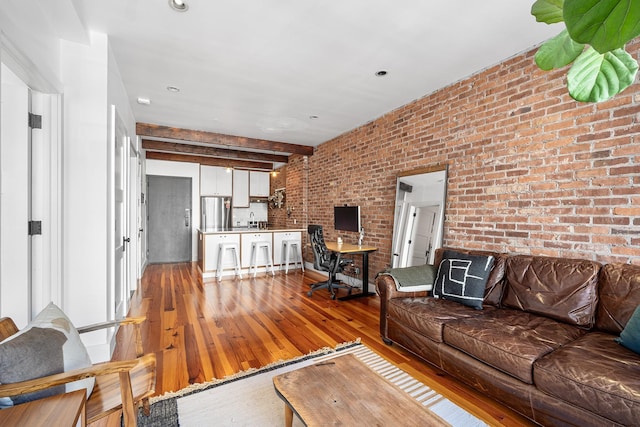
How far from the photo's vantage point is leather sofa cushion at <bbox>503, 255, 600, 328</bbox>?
206 cm

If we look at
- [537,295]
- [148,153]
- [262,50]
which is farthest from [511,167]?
[148,153]

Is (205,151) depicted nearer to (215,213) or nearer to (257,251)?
(215,213)

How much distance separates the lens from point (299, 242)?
624 cm

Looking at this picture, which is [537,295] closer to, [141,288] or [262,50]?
[262,50]

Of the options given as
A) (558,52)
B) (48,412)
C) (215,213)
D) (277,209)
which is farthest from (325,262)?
(215,213)

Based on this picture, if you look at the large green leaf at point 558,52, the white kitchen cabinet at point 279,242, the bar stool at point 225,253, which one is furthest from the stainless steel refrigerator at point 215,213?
the large green leaf at point 558,52

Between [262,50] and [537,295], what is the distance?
Result: 308 cm

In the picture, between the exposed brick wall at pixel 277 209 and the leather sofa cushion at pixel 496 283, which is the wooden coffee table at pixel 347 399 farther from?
the exposed brick wall at pixel 277 209

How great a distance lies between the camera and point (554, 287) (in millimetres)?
2199

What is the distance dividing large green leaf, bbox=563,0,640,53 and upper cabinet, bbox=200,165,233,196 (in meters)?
7.63

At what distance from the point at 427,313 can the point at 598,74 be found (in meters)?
1.98

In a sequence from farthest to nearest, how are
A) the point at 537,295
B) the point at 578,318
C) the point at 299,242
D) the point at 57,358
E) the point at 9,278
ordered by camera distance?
the point at 299,242 → the point at 537,295 → the point at 578,318 → the point at 9,278 → the point at 57,358

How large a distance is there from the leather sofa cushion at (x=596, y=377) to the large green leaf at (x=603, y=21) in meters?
1.71

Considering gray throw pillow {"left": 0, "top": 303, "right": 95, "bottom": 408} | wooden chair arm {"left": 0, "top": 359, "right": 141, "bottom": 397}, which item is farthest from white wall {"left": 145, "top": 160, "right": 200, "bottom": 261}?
wooden chair arm {"left": 0, "top": 359, "right": 141, "bottom": 397}
